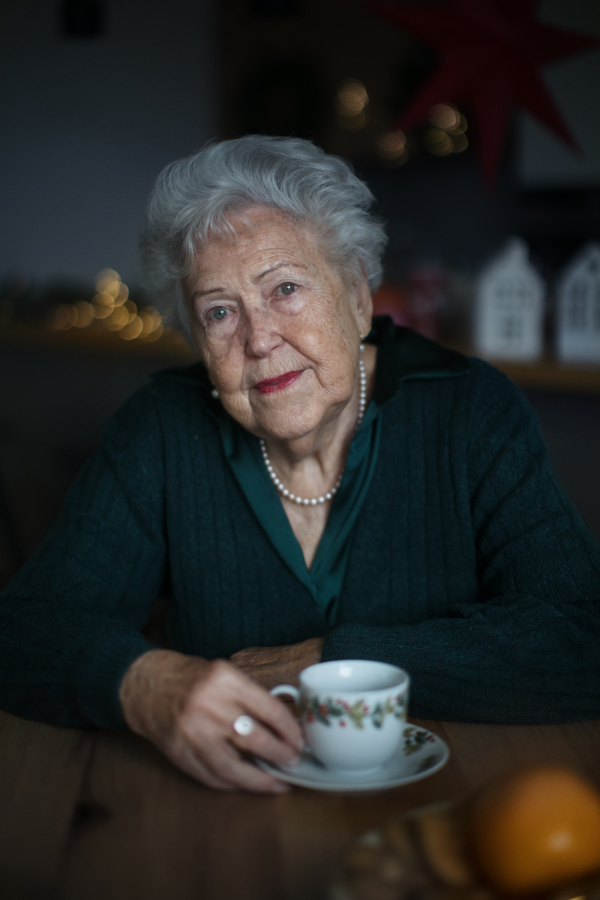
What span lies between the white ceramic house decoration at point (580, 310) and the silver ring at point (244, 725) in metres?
2.16

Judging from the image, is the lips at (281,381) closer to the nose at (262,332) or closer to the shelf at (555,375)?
the nose at (262,332)

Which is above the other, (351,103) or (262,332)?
(351,103)

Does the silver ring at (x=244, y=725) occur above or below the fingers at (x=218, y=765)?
above

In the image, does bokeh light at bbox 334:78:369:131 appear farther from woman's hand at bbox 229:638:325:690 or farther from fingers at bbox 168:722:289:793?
fingers at bbox 168:722:289:793

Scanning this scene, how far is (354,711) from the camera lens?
72cm

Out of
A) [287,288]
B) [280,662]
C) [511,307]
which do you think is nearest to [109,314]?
[511,307]

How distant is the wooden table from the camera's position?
0.63m

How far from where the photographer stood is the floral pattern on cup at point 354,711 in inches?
28.5

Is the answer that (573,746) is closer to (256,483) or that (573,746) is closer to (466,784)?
(466,784)

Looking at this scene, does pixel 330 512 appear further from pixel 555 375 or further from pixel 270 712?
pixel 555 375

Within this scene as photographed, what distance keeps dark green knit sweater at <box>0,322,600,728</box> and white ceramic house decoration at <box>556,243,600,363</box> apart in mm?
1366

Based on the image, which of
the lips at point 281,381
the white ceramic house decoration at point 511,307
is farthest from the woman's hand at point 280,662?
the white ceramic house decoration at point 511,307

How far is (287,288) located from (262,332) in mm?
73

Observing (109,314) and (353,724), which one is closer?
(353,724)
